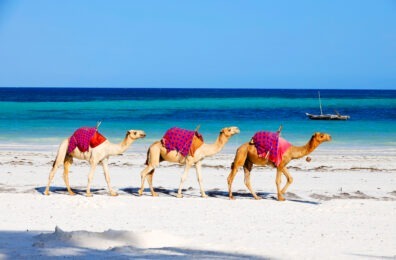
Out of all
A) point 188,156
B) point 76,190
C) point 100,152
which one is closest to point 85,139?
point 100,152

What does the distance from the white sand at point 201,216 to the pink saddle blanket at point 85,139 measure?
35.2 inches

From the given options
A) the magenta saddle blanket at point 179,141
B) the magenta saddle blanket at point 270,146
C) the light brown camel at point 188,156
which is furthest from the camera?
the light brown camel at point 188,156

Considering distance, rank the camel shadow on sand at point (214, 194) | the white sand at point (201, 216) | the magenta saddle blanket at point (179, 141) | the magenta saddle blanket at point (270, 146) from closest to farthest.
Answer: the white sand at point (201, 216) → the magenta saddle blanket at point (270, 146) → the magenta saddle blanket at point (179, 141) → the camel shadow on sand at point (214, 194)

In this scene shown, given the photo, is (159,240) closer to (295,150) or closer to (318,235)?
(318,235)

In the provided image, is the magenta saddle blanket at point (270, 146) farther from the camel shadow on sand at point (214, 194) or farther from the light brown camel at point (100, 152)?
the light brown camel at point (100, 152)

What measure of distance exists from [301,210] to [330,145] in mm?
16692

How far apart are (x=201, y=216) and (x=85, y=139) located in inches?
117

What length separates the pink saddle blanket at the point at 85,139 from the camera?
12.9 metres

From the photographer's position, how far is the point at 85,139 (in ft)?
42.1

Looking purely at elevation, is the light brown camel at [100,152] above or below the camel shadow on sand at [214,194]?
above

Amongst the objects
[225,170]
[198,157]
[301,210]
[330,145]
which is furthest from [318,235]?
[330,145]

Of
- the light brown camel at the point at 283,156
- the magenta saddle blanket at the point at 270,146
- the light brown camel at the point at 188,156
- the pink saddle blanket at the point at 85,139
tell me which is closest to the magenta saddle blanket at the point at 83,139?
the pink saddle blanket at the point at 85,139

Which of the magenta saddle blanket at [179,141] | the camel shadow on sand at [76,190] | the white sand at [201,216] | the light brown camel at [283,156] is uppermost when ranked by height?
the magenta saddle blanket at [179,141]

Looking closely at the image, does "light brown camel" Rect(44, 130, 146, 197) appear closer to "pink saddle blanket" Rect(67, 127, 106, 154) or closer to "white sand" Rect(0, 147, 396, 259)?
"pink saddle blanket" Rect(67, 127, 106, 154)
